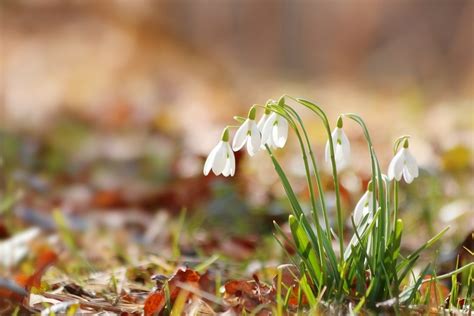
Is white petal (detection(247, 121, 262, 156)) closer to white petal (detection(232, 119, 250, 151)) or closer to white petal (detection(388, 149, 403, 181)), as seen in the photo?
white petal (detection(232, 119, 250, 151))

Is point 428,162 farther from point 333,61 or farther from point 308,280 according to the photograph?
point 333,61

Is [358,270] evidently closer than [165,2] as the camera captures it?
Yes

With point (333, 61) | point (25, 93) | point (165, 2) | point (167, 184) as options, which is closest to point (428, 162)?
point (167, 184)

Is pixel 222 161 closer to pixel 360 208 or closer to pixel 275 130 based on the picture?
pixel 275 130

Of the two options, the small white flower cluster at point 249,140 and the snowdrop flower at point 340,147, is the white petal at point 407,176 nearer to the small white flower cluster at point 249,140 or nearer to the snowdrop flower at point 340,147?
the snowdrop flower at point 340,147

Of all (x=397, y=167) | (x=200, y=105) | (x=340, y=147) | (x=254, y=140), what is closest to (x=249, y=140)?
(x=254, y=140)

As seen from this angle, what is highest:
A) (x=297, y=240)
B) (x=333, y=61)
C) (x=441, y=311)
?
(x=333, y=61)
